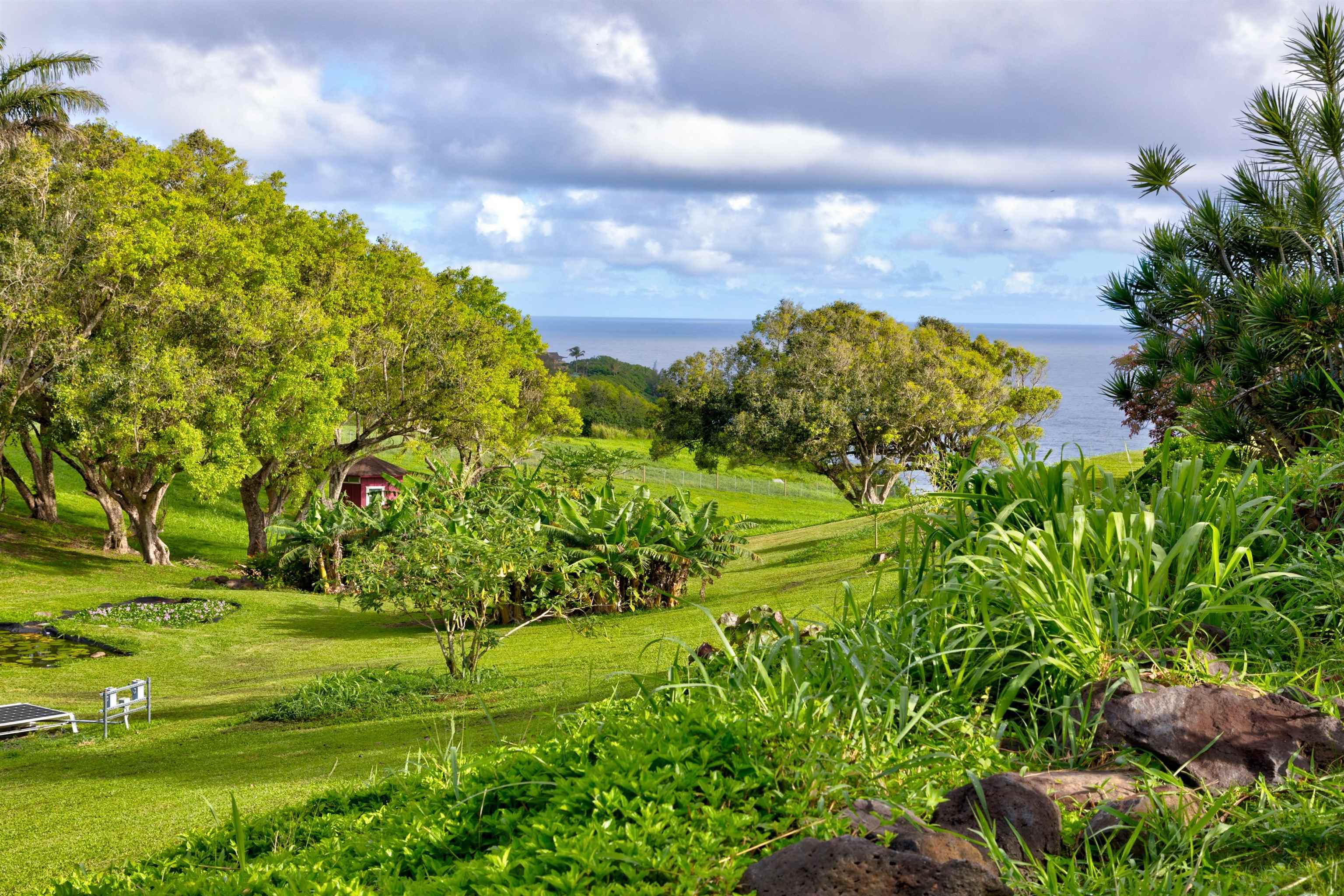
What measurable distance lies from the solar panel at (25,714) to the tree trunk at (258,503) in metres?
16.2

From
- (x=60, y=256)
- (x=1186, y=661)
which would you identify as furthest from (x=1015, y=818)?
(x=60, y=256)

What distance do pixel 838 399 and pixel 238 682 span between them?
76.6 feet

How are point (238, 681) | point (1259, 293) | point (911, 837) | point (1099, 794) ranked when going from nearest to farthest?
point (911, 837) < point (1099, 794) < point (1259, 293) < point (238, 681)

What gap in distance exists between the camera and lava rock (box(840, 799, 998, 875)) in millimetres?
2396

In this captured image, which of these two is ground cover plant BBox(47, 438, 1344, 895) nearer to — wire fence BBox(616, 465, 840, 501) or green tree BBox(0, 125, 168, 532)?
green tree BBox(0, 125, 168, 532)

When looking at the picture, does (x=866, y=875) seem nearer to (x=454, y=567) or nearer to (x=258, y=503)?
(x=454, y=567)

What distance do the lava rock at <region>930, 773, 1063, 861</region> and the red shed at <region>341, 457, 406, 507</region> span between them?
29.1m

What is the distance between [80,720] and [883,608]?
912 centimetres

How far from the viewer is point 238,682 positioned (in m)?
13.0

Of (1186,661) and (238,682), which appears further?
(238,682)

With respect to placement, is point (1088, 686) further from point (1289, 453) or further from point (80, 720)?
point (80, 720)

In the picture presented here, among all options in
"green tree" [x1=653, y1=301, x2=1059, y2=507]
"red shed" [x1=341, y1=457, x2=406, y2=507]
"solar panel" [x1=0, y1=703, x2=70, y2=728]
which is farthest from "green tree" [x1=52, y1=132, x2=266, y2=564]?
"green tree" [x1=653, y1=301, x2=1059, y2=507]

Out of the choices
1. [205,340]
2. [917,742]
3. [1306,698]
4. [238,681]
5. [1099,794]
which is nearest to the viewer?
[1099,794]

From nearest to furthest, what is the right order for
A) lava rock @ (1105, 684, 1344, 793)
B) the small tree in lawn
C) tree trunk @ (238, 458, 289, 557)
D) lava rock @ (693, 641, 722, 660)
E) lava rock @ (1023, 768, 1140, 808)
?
lava rock @ (1023, 768, 1140, 808)
lava rock @ (1105, 684, 1344, 793)
lava rock @ (693, 641, 722, 660)
the small tree in lawn
tree trunk @ (238, 458, 289, 557)
